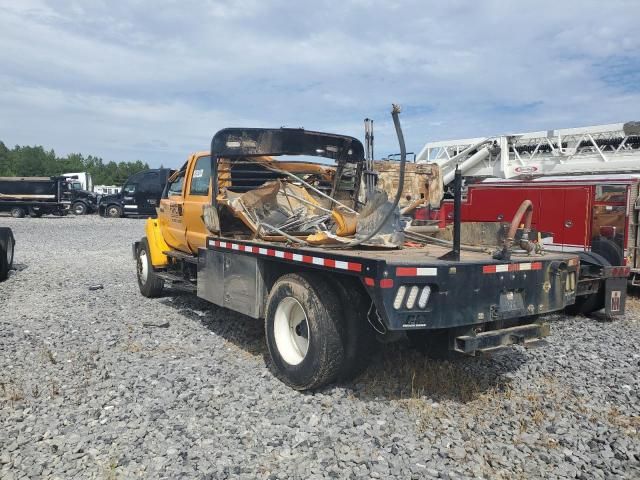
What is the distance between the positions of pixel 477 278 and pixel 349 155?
3.61 meters

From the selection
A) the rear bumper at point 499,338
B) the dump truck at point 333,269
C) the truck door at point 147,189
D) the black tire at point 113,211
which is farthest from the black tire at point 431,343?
the black tire at point 113,211

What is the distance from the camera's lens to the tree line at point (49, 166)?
104562 mm

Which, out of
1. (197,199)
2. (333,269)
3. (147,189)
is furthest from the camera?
(147,189)

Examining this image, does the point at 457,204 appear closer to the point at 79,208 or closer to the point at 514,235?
the point at 514,235

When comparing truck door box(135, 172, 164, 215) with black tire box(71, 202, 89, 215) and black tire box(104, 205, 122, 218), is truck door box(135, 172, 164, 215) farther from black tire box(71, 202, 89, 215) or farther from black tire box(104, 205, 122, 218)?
black tire box(71, 202, 89, 215)

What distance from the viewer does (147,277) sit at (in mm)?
8914

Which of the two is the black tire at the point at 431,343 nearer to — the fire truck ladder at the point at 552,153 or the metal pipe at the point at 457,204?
the metal pipe at the point at 457,204

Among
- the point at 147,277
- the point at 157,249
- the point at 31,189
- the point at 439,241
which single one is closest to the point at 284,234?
the point at 439,241

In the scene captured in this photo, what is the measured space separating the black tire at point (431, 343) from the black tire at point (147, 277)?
14.6ft

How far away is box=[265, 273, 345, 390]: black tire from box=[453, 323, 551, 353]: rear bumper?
961 mm

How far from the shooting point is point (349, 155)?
758 cm

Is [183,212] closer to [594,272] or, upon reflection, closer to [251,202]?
[251,202]

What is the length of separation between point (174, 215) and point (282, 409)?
4.33m

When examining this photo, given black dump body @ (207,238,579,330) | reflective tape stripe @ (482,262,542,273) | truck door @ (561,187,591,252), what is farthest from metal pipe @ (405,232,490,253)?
truck door @ (561,187,591,252)
